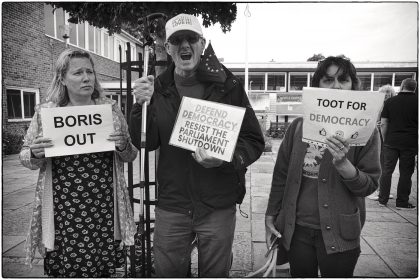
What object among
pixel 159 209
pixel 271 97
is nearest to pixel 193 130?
pixel 159 209

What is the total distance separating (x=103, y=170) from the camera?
2.29 m

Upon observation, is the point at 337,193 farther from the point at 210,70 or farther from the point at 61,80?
the point at 61,80

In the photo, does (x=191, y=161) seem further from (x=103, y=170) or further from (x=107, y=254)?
(x=107, y=254)

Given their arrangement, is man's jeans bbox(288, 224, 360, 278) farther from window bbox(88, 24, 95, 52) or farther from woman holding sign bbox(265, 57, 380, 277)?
window bbox(88, 24, 95, 52)

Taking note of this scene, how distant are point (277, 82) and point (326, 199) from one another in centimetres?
2824

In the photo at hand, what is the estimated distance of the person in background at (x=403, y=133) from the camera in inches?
210

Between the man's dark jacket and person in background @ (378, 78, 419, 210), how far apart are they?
13.7 feet

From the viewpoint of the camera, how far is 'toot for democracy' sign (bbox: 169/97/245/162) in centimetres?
201

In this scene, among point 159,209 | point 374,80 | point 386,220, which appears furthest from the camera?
point 374,80

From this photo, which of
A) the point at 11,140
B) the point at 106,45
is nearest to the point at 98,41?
the point at 106,45

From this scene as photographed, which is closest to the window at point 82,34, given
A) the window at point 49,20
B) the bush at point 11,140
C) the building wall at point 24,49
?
the window at point 49,20

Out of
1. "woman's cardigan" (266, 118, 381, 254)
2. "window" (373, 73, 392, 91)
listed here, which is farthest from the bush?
"window" (373, 73, 392, 91)

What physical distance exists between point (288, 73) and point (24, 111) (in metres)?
21.7

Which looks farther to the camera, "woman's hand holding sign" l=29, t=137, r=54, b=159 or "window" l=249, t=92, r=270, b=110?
"window" l=249, t=92, r=270, b=110
